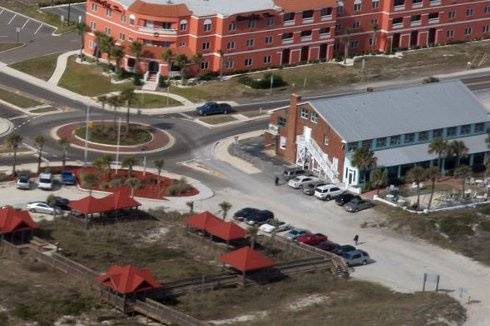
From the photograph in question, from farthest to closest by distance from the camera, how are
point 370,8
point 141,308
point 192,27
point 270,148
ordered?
point 370,8 < point 192,27 < point 270,148 < point 141,308

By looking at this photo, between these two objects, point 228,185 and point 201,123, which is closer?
point 228,185

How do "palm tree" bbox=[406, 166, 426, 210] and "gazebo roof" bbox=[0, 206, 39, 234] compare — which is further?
"palm tree" bbox=[406, 166, 426, 210]

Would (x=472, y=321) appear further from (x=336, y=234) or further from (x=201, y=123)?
(x=201, y=123)

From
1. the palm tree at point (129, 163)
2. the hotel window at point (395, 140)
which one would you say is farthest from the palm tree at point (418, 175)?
the palm tree at point (129, 163)

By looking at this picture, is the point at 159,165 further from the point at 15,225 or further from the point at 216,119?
the point at 216,119

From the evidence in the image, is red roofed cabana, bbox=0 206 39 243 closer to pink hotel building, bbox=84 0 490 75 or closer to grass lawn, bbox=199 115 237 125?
grass lawn, bbox=199 115 237 125

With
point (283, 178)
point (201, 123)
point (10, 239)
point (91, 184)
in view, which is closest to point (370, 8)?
point (201, 123)

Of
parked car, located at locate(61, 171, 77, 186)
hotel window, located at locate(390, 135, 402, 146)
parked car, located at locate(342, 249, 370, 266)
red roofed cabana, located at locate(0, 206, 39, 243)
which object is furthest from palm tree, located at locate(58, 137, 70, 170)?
parked car, located at locate(342, 249, 370, 266)
